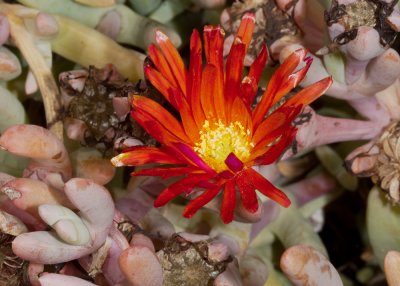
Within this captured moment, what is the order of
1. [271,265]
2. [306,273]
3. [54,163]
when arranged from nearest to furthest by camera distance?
1. [306,273]
2. [54,163]
3. [271,265]

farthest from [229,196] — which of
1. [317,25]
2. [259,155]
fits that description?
[317,25]

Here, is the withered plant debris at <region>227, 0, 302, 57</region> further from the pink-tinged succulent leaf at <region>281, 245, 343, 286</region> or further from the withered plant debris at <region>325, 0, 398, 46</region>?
the pink-tinged succulent leaf at <region>281, 245, 343, 286</region>

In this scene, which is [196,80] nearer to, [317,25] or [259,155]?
[259,155]

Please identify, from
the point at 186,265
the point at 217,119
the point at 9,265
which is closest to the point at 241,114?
the point at 217,119

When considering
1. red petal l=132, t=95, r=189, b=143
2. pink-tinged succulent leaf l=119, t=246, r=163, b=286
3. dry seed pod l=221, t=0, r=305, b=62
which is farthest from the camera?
dry seed pod l=221, t=0, r=305, b=62

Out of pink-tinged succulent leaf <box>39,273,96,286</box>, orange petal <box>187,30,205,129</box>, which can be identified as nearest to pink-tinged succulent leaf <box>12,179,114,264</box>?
pink-tinged succulent leaf <box>39,273,96,286</box>

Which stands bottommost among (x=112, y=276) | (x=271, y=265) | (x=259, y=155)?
(x=271, y=265)

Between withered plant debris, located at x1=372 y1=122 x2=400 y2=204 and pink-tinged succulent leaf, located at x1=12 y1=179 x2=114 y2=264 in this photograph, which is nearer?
pink-tinged succulent leaf, located at x1=12 y1=179 x2=114 y2=264
